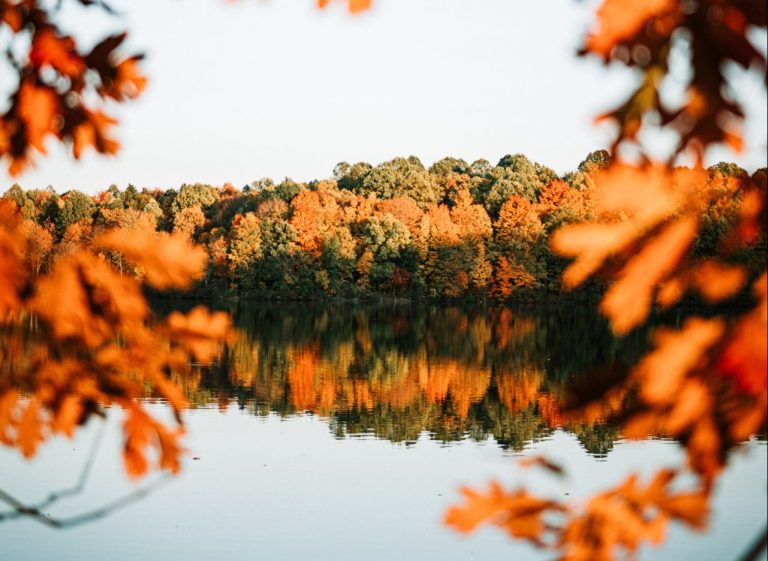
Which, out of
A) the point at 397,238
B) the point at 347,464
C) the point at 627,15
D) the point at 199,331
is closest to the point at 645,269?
the point at 627,15

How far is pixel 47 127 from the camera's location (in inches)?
79.7

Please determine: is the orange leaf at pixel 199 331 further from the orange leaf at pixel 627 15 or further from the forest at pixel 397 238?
the forest at pixel 397 238

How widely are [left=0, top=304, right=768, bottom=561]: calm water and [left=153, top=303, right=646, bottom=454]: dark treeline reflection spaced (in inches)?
3.2

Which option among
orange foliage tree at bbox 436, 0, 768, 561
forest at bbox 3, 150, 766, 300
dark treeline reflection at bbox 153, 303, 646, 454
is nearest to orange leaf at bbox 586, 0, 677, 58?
orange foliage tree at bbox 436, 0, 768, 561

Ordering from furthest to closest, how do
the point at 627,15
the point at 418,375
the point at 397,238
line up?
1. the point at 397,238
2. the point at 418,375
3. the point at 627,15

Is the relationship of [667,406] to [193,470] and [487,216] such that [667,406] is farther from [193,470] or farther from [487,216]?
[487,216]

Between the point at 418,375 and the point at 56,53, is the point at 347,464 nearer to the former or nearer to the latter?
the point at 418,375

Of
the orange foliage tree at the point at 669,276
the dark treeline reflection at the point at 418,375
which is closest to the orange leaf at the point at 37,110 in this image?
the orange foliage tree at the point at 669,276

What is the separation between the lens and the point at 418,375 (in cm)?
2419

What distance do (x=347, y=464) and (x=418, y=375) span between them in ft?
31.3

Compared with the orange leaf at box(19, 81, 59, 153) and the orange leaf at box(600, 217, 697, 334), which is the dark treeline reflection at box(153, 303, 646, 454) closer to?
the orange leaf at box(19, 81, 59, 153)

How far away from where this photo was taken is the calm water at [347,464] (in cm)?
1098

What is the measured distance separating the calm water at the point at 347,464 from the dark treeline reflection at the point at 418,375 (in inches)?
3.2

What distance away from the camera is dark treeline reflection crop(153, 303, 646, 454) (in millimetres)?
18000
